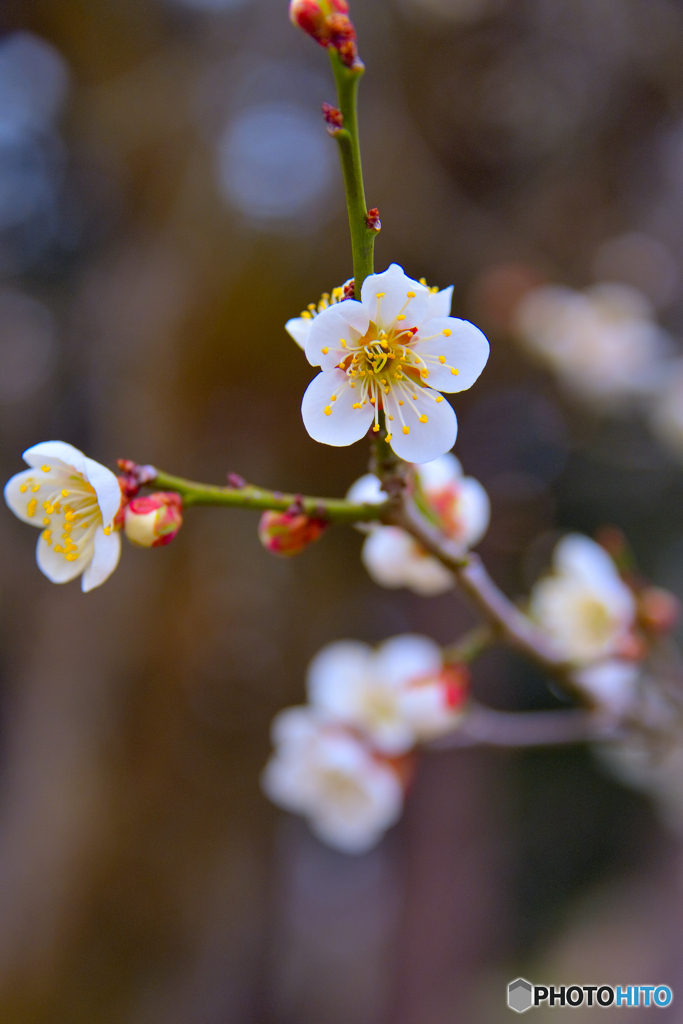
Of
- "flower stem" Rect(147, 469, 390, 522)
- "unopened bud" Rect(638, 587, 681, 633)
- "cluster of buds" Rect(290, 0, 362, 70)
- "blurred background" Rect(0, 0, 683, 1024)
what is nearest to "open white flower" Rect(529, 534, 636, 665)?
"unopened bud" Rect(638, 587, 681, 633)

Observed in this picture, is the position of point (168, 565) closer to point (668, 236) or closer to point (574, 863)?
point (574, 863)

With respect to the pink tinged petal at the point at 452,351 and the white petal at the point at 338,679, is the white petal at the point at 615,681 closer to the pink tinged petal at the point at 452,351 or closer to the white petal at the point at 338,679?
the white petal at the point at 338,679

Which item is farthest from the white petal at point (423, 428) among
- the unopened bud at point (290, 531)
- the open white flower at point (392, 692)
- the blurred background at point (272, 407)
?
the blurred background at point (272, 407)

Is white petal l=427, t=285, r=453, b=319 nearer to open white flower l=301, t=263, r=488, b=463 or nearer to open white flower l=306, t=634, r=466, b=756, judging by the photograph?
open white flower l=301, t=263, r=488, b=463

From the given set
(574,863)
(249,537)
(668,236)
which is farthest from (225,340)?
(574,863)

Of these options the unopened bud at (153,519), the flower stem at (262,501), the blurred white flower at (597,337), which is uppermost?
the blurred white flower at (597,337)

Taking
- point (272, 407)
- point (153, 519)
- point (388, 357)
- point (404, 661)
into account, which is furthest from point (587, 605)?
point (272, 407)

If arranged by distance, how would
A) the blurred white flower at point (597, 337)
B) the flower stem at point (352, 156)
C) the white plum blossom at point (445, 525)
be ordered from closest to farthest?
the flower stem at point (352, 156) < the white plum blossom at point (445, 525) < the blurred white flower at point (597, 337)
